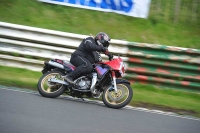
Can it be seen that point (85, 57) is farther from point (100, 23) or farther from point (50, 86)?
point (100, 23)

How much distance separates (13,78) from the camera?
9922 millimetres

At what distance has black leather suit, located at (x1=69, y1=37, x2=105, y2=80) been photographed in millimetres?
8466

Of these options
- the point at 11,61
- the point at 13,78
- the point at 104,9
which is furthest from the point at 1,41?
the point at 104,9

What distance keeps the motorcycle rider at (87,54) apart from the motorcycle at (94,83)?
0.13m

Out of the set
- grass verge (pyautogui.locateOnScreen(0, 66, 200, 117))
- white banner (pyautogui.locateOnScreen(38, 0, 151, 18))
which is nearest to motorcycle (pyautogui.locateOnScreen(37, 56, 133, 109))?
grass verge (pyautogui.locateOnScreen(0, 66, 200, 117))

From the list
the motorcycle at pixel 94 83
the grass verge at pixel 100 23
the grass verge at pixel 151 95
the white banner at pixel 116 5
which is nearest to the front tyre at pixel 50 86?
the motorcycle at pixel 94 83

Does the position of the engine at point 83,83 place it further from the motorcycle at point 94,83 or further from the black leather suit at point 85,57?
the black leather suit at point 85,57

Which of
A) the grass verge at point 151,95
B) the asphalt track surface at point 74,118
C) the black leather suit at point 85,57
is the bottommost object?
the asphalt track surface at point 74,118

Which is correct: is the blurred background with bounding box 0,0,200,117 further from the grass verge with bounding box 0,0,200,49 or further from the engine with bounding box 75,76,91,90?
the engine with bounding box 75,76,91,90

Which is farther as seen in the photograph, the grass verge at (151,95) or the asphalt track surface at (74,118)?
the grass verge at (151,95)

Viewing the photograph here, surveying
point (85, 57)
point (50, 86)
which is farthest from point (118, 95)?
point (50, 86)

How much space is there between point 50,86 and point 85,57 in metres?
1.01

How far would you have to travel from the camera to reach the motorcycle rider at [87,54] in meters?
8.48

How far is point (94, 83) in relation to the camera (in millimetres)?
8523
